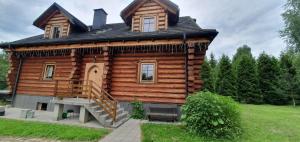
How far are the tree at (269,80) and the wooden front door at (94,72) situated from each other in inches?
803

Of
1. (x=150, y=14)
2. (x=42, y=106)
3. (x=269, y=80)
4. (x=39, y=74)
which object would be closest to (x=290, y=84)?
(x=269, y=80)

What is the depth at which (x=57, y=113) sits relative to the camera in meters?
8.02

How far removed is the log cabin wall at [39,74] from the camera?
37.1ft

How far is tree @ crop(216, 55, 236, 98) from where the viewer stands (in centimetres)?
2225

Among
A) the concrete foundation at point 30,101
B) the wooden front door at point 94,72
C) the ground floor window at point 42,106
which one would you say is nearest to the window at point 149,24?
the wooden front door at point 94,72

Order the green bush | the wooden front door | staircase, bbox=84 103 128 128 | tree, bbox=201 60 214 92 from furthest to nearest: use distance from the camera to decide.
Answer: tree, bbox=201 60 214 92
the wooden front door
staircase, bbox=84 103 128 128
the green bush

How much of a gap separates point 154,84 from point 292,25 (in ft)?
60.0

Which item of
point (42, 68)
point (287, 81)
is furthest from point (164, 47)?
point (287, 81)

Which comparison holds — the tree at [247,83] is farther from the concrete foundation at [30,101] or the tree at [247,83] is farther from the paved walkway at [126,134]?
the concrete foundation at [30,101]

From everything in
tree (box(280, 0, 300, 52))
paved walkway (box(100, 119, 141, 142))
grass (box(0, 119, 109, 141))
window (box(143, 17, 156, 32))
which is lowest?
paved walkway (box(100, 119, 141, 142))

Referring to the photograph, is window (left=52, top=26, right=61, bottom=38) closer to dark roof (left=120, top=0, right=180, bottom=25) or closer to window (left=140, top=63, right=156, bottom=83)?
dark roof (left=120, top=0, right=180, bottom=25)

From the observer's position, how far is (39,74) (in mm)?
11695

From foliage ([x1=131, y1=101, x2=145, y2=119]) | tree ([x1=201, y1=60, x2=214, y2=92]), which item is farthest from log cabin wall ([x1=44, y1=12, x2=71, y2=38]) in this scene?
tree ([x1=201, y1=60, x2=214, y2=92])

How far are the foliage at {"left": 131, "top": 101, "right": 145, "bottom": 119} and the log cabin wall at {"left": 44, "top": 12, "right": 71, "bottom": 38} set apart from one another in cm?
771
